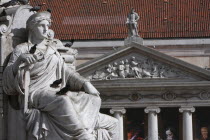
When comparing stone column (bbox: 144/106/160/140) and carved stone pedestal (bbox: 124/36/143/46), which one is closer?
carved stone pedestal (bbox: 124/36/143/46)

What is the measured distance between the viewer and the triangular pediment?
66625 millimetres

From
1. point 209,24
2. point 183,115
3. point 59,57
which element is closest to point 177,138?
→ point 183,115

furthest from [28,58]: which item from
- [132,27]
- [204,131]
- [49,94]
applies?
[204,131]

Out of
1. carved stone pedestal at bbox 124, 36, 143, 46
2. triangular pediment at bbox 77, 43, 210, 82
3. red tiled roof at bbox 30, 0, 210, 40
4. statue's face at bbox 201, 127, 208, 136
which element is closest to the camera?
triangular pediment at bbox 77, 43, 210, 82

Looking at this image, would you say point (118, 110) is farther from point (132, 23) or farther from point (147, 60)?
point (132, 23)

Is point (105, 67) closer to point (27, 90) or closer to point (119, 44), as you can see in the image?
point (119, 44)

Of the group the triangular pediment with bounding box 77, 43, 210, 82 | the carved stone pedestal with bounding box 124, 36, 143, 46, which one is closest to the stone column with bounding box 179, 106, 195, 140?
the triangular pediment with bounding box 77, 43, 210, 82

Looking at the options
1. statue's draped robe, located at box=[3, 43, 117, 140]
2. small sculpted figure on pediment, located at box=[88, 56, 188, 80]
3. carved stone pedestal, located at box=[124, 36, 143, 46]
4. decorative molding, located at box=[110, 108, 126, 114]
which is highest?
carved stone pedestal, located at box=[124, 36, 143, 46]

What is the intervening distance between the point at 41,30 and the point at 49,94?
101cm

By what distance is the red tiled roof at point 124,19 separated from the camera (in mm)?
69875

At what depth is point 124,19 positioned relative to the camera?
71250 millimetres

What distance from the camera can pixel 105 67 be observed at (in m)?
67.9

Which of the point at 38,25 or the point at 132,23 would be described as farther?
the point at 132,23

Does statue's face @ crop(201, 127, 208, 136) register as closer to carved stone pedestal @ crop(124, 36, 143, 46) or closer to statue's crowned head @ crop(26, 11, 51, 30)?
carved stone pedestal @ crop(124, 36, 143, 46)
